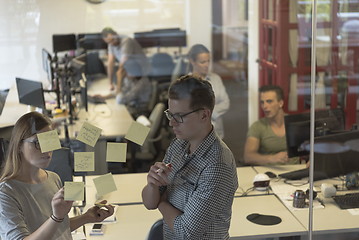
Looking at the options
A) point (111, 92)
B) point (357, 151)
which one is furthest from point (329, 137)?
point (111, 92)

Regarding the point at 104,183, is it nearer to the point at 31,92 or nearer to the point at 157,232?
the point at 157,232

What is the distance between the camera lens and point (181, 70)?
808 centimetres

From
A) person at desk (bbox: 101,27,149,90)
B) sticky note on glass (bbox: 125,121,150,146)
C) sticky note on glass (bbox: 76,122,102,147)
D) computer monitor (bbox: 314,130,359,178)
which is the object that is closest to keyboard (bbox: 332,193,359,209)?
computer monitor (bbox: 314,130,359,178)

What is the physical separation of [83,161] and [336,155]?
172 cm

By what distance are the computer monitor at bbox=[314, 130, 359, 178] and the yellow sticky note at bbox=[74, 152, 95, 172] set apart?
1506 mm

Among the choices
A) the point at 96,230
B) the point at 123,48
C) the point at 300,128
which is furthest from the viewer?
the point at 123,48

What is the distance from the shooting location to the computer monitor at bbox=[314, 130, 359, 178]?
3639mm

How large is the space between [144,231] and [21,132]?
1.13m

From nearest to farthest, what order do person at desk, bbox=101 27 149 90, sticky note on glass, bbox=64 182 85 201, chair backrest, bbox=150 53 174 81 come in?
sticky note on glass, bbox=64 182 85 201, person at desk, bbox=101 27 149 90, chair backrest, bbox=150 53 174 81

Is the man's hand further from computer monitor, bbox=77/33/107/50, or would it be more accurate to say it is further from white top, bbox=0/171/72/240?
computer monitor, bbox=77/33/107/50

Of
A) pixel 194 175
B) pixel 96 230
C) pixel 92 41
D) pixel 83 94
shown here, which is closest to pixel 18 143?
pixel 194 175

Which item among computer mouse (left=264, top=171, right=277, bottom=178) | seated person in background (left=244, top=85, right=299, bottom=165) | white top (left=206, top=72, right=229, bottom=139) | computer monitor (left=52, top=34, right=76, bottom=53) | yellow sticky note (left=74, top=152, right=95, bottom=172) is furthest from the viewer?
computer monitor (left=52, top=34, right=76, bottom=53)

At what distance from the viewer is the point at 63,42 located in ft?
23.2

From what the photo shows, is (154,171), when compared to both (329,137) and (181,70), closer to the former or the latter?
(329,137)
